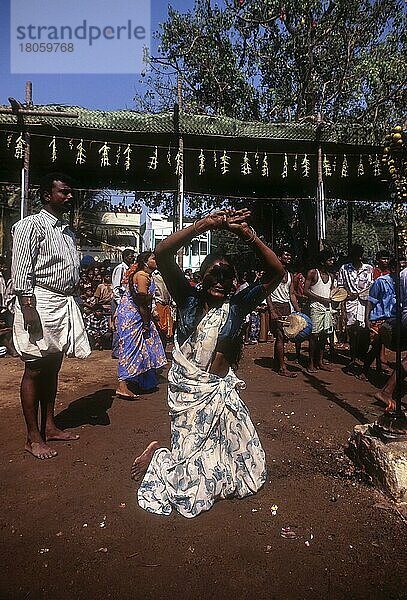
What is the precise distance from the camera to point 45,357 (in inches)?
Result: 142

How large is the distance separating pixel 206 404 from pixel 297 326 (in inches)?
166

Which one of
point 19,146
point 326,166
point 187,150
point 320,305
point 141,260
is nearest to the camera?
point 141,260

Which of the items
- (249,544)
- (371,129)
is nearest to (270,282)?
(249,544)

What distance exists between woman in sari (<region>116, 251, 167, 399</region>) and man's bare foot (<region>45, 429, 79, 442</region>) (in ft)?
4.75

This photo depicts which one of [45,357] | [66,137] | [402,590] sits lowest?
[402,590]

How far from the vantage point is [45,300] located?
11.7 ft

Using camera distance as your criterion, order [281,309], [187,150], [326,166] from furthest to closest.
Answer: [326,166], [187,150], [281,309]

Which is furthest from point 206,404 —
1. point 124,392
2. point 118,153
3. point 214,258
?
point 118,153

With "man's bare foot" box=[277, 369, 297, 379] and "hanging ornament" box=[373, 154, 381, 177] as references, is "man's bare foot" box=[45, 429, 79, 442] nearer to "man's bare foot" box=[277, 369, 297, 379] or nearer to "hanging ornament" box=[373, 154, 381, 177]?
"man's bare foot" box=[277, 369, 297, 379]

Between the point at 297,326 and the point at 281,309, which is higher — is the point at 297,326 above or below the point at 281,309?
below

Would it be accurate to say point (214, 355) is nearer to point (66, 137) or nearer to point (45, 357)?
point (45, 357)

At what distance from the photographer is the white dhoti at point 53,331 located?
350cm

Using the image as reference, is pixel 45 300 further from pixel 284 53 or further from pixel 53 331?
pixel 284 53

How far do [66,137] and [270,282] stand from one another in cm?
707
